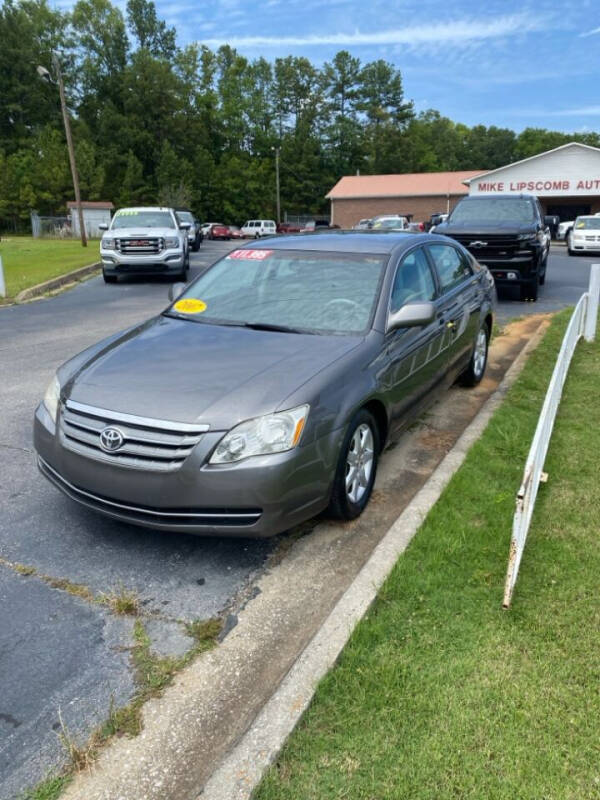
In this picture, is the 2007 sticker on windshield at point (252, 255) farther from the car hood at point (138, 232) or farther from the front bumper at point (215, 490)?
the car hood at point (138, 232)


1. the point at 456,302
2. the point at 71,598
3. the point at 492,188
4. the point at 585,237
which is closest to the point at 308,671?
the point at 71,598

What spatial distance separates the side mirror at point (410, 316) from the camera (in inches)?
158

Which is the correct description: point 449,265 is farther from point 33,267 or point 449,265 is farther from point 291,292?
point 33,267

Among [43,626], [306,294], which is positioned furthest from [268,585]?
[306,294]

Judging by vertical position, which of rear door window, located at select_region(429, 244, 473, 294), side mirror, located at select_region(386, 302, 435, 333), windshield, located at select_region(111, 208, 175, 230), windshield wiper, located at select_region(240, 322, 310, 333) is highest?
windshield, located at select_region(111, 208, 175, 230)

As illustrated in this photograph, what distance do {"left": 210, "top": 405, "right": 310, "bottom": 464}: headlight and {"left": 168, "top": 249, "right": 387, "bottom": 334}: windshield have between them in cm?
104

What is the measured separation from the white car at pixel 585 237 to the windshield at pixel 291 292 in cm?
2232

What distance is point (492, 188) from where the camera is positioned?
4378cm

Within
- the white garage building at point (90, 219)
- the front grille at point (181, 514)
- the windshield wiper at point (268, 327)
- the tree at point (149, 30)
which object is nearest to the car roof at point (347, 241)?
the windshield wiper at point (268, 327)

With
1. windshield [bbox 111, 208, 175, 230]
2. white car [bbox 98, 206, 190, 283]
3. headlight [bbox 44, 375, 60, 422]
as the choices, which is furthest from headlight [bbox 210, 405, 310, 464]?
windshield [bbox 111, 208, 175, 230]

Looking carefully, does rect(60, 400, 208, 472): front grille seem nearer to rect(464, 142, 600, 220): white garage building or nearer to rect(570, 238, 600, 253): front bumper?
rect(570, 238, 600, 253): front bumper

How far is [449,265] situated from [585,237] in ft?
68.7

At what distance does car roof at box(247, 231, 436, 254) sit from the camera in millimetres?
4617

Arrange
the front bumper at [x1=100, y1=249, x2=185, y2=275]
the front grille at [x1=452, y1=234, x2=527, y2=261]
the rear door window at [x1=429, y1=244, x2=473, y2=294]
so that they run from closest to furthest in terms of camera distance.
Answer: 1. the rear door window at [x1=429, y1=244, x2=473, y2=294]
2. the front grille at [x1=452, y1=234, x2=527, y2=261]
3. the front bumper at [x1=100, y1=249, x2=185, y2=275]
